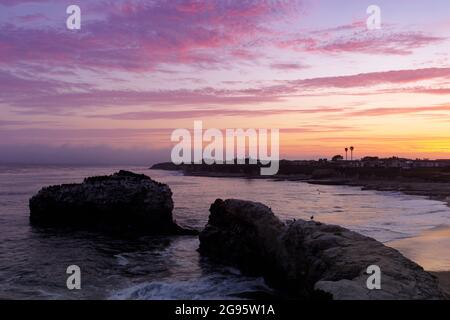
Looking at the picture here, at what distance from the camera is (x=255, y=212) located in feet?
73.8

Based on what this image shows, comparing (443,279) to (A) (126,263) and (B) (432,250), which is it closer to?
(B) (432,250)

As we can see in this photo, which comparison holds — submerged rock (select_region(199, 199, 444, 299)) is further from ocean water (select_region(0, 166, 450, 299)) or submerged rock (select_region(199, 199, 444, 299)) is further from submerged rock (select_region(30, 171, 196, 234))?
submerged rock (select_region(30, 171, 196, 234))

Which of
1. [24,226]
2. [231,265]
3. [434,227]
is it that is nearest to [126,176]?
[24,226]

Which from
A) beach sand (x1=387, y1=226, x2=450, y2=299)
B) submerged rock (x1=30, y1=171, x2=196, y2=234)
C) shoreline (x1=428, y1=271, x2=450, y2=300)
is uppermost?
submerged rock (x1=30, y1=171, x2=196, y2=234)

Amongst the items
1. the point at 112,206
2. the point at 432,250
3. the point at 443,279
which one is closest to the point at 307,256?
the point at 443,279

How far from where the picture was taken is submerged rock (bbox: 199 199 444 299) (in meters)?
11.0

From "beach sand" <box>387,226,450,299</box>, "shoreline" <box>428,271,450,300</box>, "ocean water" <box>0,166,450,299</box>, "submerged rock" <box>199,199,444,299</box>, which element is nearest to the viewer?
"submerged rock" <box>199,199,444,299</box>

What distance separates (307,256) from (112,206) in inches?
873

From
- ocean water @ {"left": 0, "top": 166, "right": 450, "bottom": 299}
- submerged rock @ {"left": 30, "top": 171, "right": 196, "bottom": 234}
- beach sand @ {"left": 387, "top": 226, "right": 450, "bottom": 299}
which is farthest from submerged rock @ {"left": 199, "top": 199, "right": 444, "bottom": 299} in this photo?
submerged rock @ {"left": 30, "top": 171, "right": 196, "bottom": 234}

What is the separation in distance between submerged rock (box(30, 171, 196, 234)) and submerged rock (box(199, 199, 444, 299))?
853 cm

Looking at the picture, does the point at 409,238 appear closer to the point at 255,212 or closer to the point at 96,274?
the point at 255,212

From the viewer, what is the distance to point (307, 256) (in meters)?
15.5

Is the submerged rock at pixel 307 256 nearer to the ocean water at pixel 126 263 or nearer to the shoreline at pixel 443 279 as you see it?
the ocean water at pixel 126 263

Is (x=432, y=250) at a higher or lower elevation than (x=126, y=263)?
lower
